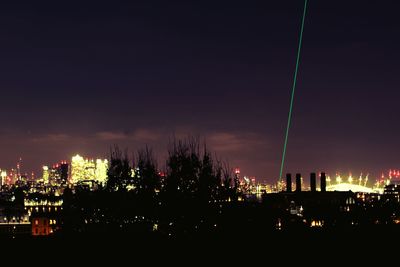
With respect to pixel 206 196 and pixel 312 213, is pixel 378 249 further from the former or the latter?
pixel 312 213

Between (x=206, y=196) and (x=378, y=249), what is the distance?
46.9 ft

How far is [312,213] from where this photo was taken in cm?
8500

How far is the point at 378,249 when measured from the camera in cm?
1424

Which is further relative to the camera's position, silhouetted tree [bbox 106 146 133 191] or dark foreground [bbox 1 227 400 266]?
silhouetted tree [bbox 106 146 133 191]

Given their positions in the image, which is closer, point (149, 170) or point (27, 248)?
point (27, 248)

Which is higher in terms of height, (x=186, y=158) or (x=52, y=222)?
(x=186, y=158)

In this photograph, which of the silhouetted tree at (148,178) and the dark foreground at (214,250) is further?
the silhouetted tree at (148,178)

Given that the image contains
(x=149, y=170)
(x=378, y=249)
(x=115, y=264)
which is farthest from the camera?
(x=149, y=170)

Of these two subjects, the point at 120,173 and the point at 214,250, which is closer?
the point at 214,250

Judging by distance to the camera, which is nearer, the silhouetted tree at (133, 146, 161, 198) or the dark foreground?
the dark foreground

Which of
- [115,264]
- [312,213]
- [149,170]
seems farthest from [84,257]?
[312,213]

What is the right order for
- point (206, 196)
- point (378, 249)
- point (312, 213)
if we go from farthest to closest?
point (312, 213)
point (206, 196)
point (378, 249)

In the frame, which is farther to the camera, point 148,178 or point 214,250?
point 148,178

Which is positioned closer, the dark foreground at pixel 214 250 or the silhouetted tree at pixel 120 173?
the dark foreground at pixel 214 250
